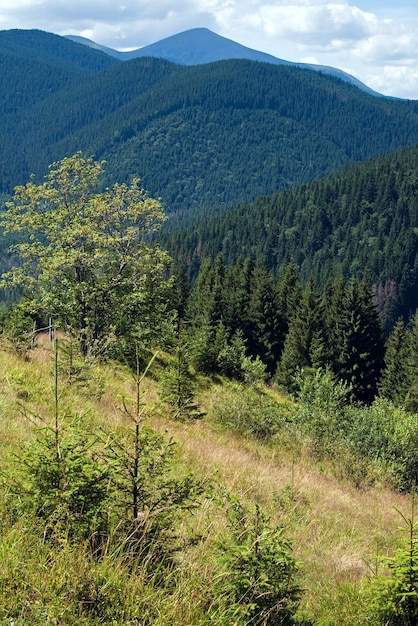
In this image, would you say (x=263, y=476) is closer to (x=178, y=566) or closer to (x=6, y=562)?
(x=178, y=566)

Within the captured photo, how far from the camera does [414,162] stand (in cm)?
17650

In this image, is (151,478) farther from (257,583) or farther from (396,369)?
(396,369)

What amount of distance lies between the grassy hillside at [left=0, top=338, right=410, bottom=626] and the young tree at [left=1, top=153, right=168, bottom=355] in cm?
972

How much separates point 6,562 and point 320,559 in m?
4.07

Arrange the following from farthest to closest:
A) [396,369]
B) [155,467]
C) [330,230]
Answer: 1. [330,230]
2. [396,369]
3. [155,467]

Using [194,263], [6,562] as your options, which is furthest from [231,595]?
[194,263]

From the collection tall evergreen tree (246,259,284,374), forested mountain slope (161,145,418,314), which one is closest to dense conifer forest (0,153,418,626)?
tall evergreen tree (246,259,284,374)

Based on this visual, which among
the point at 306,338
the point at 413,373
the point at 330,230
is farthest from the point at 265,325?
the point at 330,230

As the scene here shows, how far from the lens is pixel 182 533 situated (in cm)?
543

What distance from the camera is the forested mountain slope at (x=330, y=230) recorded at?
146 meters

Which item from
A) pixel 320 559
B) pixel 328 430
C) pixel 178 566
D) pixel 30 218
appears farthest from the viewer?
pixel 30 218

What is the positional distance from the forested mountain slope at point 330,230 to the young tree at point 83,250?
Result: 393 feet

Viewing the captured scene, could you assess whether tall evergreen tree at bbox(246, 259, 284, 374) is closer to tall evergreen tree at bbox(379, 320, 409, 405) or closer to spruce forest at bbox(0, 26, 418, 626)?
spruce forest at bbox(0, 26, 418, 626)

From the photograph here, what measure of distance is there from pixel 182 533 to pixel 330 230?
543 feet
